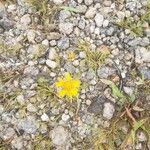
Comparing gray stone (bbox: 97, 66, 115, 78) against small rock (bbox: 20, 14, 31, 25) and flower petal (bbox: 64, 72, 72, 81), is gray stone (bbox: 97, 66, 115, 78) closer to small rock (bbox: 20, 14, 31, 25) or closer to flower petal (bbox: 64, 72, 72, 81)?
flower petal (bbox: 64, 72, 72, 81)

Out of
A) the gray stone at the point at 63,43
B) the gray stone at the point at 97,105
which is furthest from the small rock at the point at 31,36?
the gray stone at the point at 97,105

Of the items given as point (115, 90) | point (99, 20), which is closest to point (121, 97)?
point (115, 90)

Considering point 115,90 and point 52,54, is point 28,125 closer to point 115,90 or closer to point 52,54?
point 52,54

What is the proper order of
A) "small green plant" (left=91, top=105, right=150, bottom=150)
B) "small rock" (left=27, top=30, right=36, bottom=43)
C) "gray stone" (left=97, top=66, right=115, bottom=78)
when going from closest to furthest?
"small green plant" (left=91, top=105, right=150, bottom=150) → "gray stone" (left=97, top=66, right=115, bottom=78) → "small rock" (left=27, top=30, right=36, bottom=43)

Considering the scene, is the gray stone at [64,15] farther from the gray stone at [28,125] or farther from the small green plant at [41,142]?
the small green plant at [41,142]

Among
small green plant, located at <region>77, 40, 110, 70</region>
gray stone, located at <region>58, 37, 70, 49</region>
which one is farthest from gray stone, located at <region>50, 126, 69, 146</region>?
gray stone, located at <region>58, 37, 70, 49</region>

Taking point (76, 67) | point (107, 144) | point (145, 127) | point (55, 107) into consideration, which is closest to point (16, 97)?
point (55, 107)

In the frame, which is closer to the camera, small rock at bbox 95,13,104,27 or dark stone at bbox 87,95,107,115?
dark stone at bbox 87,95,107,115

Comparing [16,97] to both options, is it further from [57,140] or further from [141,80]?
[141,80]
